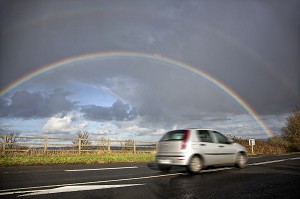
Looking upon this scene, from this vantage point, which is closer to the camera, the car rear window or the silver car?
the silver car

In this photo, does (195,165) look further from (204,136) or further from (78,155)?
(78,155)

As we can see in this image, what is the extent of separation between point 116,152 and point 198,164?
1408 centimetres

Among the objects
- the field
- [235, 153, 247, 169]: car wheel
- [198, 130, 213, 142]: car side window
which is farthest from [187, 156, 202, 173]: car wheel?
the field

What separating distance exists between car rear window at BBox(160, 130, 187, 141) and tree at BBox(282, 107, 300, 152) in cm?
3951

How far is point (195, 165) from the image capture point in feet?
31.7

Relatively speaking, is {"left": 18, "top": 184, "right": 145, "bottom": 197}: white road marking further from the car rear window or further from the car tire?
the car rear window

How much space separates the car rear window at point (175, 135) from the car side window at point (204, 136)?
619 millimetres

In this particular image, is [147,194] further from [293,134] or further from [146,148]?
[293,134]

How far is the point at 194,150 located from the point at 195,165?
0.53 m

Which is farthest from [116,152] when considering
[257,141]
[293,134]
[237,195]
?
[293,134]

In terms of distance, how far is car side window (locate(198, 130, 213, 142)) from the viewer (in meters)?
10.1

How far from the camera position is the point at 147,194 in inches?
231

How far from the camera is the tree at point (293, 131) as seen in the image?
43.5m

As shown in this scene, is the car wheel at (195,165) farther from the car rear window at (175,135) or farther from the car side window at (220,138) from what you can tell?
the car side window at (220,138)
